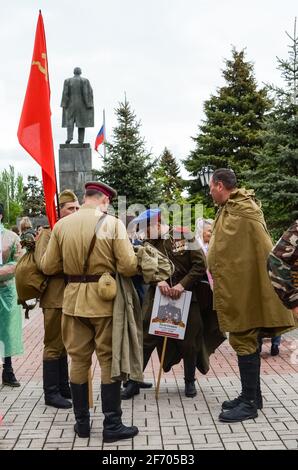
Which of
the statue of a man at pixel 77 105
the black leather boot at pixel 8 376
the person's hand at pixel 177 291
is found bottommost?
the black leather boot at pixel 8 376

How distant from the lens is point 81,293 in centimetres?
459

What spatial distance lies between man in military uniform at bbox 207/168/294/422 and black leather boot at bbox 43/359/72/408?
150 centimetres

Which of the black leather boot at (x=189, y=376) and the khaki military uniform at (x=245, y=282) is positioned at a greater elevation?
the khaki military uniform at (x=245, y=282)

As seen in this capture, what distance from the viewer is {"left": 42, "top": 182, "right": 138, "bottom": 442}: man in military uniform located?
14.9 ft

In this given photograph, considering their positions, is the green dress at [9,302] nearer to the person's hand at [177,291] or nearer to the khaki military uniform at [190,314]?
the khaki military uniform at [190,314]

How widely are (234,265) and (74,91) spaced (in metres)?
12.7

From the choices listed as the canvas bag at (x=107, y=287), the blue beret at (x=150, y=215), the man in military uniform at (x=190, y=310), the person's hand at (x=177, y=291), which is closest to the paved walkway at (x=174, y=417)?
the man in military uniform at (x=190, y=310)

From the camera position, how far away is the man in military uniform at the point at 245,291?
16.2 ft

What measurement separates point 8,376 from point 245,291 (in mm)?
2899

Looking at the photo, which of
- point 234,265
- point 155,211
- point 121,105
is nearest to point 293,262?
point 234,265

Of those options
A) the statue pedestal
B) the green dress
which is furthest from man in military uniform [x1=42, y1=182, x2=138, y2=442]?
the statue pedestal

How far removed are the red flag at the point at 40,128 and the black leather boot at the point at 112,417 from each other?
5.67 ft

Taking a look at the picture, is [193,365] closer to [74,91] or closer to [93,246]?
[93,246]

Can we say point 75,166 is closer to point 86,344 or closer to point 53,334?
point 53,334
